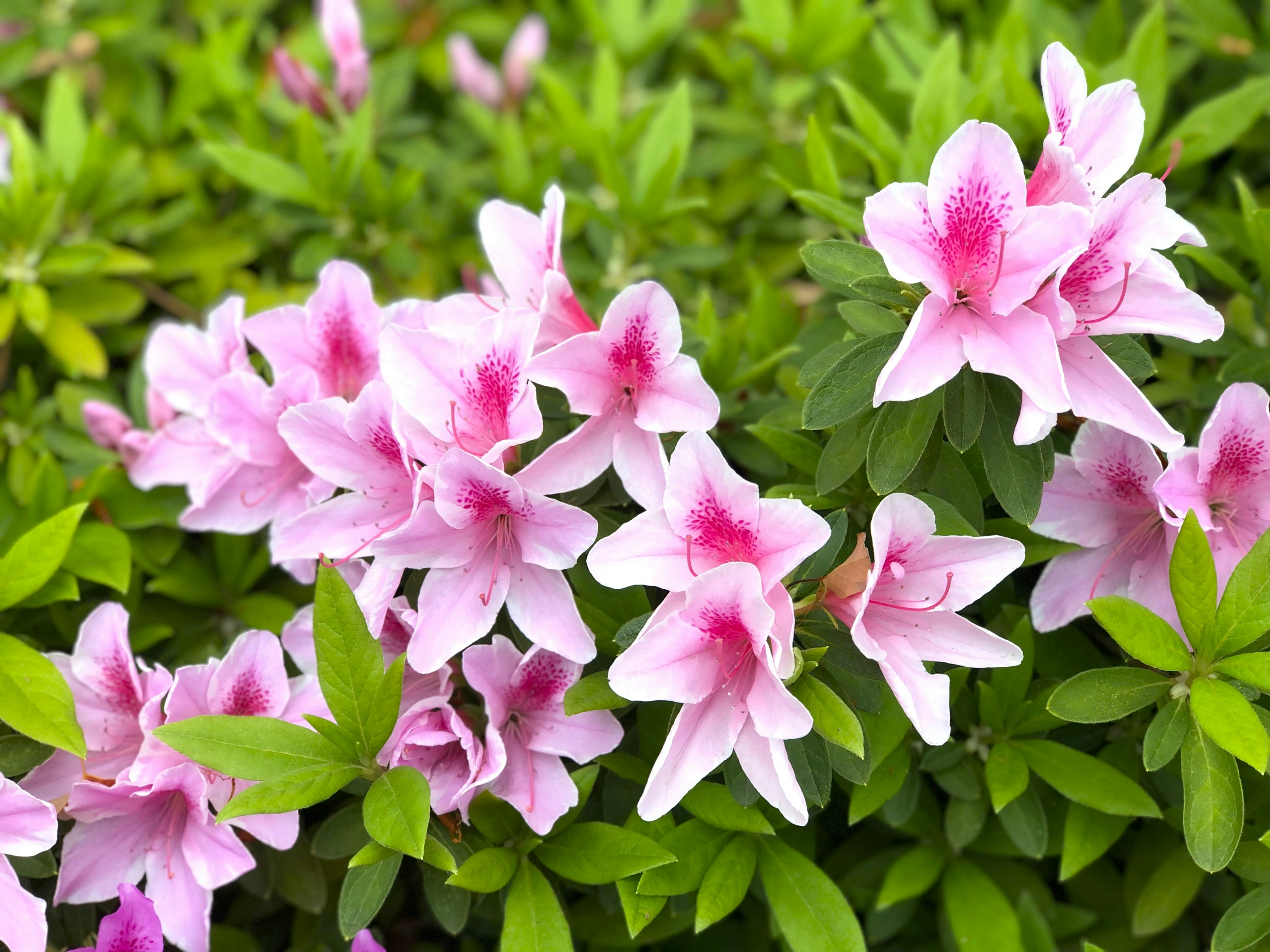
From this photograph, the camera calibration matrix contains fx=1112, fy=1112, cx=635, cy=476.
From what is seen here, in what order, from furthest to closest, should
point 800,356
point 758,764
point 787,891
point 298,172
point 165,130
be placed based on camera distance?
point 165,130, point 298,172, point 800,356, point 787,891, point 758,764

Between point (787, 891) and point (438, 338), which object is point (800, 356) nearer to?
point (438, 338)

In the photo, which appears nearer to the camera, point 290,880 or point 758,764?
point 758,764

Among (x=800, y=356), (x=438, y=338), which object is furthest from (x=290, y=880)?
(x=800, y=356)

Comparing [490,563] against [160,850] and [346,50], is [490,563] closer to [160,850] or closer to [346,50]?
[160,850]

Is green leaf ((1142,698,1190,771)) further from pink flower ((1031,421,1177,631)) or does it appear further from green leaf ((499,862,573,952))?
green leaf ((499,862,573,952))

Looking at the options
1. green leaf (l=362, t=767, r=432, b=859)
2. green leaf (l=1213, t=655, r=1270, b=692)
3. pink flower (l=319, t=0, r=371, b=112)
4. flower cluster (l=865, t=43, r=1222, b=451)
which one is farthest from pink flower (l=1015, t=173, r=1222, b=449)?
pink flower (l=319, t=0, r=371, b=112)

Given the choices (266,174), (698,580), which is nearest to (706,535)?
(698,580)

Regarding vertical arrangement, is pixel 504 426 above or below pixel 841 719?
above
